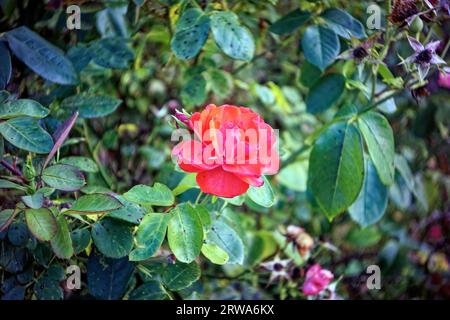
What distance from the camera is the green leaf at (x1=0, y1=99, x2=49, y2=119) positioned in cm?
80

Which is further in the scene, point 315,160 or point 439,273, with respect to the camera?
point 439,273

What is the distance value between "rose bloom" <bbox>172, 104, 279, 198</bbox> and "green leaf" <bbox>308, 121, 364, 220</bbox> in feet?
0.83

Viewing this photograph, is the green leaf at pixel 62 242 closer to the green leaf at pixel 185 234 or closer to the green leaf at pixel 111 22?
the green leaf at pixel 185 234

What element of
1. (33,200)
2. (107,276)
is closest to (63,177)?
(33,200)

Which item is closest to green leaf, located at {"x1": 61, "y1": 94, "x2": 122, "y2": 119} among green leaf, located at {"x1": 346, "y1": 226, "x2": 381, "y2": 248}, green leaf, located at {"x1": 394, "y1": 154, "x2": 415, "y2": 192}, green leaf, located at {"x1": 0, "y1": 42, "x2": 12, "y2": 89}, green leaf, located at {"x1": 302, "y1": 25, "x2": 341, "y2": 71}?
green leaf, located at {"x1": 0, "y1": 42, "x2": 12, "y2": 89}

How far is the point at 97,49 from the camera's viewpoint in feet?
3.50

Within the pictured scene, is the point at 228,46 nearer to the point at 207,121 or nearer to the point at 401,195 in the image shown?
the point at 207,121

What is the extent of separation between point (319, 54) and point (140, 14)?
40cm

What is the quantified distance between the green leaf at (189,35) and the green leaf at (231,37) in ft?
0.06

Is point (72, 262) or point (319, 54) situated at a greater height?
point (319, 54)

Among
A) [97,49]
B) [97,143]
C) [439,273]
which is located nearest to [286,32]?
[97,49]

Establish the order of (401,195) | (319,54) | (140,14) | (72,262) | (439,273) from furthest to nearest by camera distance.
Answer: (439,273), (401,195), (140,14), (319,54), (72,262)

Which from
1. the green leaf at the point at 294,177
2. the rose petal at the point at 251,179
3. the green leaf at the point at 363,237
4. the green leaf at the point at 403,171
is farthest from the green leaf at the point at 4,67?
the green leaf at the point at 363,237

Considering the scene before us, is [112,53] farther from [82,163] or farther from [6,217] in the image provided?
[6,217]
